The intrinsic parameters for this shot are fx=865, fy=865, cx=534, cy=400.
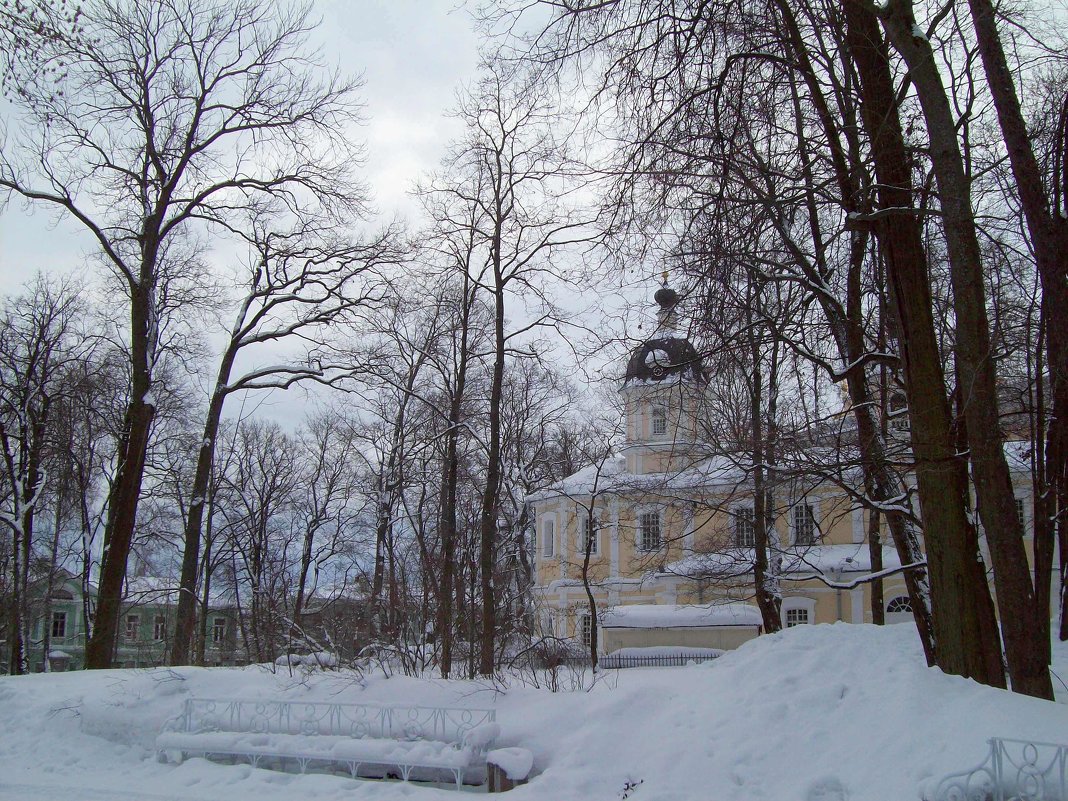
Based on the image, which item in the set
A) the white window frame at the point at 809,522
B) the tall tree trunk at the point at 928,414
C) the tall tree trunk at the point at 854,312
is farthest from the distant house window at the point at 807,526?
the tall tree trunk at the point at 928,414

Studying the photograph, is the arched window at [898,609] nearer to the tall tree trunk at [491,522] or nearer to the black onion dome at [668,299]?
the tall tree trunk at [491,522]

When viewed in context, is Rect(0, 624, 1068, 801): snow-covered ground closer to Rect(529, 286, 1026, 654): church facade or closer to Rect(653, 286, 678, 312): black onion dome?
Rect(529, 286, 1026, 654): church facade

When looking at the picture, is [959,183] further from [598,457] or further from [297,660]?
[598,457]

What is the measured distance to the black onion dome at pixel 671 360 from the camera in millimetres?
9570

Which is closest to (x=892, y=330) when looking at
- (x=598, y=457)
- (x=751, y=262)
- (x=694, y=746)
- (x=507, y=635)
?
(x=751, y=262)

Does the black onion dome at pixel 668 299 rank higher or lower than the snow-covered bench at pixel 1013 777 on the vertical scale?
higher

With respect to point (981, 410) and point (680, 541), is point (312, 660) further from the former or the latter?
point (680, 541)

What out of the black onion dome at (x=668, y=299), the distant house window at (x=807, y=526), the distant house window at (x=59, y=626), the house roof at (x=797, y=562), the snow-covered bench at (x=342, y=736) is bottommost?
the distant house window at (x=59, y=626)

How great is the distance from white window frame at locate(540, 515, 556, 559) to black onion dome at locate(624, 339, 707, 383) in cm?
3155

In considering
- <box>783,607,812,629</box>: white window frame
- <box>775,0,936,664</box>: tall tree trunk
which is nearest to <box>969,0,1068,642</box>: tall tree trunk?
<box>775,0,936,664</box>: tall tree trunk

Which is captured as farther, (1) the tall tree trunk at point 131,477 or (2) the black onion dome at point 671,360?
(1) the tall tree trunk at point 131,477

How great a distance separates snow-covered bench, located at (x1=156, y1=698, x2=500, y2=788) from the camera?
8992mm

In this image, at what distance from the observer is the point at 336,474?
38.2m

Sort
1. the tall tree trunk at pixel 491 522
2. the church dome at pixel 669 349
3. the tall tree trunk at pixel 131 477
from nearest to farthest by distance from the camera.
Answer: the church dome at pixel 669 349
the tall tree trunk at pixel 491 522
the tall tree trunk at pixel 131 477
